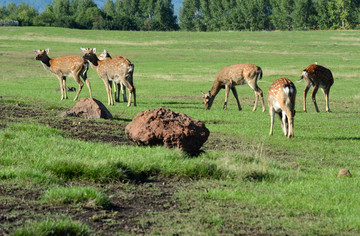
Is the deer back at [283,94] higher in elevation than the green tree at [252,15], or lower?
lower

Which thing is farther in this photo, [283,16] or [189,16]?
[189,16]

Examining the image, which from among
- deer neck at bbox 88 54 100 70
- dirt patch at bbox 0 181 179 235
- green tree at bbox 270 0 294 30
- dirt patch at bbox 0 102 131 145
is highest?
green tree at bbox 270 0 294 30

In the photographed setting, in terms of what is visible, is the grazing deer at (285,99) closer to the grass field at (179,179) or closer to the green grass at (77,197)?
the grass field at (179,179)

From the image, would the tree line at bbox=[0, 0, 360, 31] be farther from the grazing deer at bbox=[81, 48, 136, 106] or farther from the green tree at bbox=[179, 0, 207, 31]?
the grazing deer at bbox=[81, 48, 136, 106]

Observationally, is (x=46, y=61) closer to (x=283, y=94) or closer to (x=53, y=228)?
(x=283, y=94)

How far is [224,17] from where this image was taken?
455 feet

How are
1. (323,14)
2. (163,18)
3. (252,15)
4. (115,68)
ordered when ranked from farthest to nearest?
(163,18) → (252,15) → (323,14) → (115,68)

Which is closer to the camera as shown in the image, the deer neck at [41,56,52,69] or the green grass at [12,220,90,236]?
the green grass at [12,220,90,236]

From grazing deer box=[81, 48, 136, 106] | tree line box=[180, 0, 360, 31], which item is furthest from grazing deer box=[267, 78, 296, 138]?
tree line box=[180, 0, 360, 31]

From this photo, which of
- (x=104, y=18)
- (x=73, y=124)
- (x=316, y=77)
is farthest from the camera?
(x=104, y=18)

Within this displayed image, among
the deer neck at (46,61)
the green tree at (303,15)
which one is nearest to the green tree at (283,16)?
the green tree at (303,15)

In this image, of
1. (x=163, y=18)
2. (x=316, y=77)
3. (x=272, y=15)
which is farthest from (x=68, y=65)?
(x=163, y=18)

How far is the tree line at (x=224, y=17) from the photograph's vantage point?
121938 millimetres

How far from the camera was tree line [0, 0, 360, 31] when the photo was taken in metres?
122
